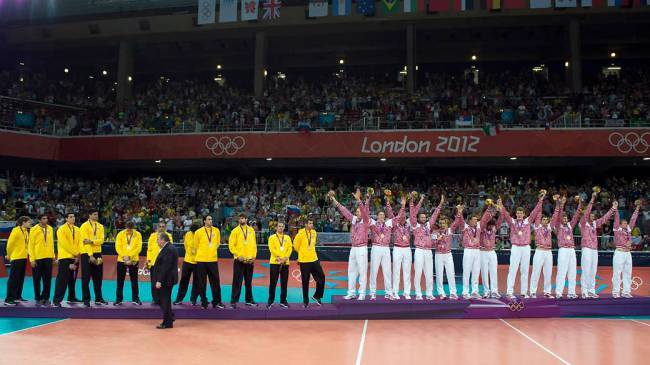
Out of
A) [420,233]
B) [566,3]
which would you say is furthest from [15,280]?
[566,3]

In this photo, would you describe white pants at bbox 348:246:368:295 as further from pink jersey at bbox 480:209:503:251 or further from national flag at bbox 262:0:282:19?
national flag at bbox 262:0:282:19

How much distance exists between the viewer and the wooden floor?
835 cm

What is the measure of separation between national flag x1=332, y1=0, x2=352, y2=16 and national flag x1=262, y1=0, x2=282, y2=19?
3.03 meters

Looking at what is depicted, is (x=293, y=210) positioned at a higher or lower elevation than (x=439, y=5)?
lower

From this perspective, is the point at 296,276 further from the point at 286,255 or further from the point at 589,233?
the point at 589,233

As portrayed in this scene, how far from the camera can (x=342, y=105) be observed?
29.8 metres

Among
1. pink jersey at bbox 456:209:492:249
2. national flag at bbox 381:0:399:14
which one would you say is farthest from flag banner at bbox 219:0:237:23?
pink jersey at bbox 456:209:492:249

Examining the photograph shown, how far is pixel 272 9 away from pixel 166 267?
22080 millimetres

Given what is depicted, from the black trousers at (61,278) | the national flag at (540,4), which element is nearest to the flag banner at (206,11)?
the national flag at (540,4)

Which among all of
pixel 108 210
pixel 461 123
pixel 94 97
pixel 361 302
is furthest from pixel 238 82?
pixel 361 302

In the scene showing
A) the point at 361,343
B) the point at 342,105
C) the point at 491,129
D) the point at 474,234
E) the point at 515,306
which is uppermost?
the point at 342,105

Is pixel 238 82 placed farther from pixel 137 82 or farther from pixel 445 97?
pixel 445 97

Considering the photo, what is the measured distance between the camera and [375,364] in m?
8.08

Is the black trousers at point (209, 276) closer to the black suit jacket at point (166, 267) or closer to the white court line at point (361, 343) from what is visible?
the black suit jacket at point (166, 267)
